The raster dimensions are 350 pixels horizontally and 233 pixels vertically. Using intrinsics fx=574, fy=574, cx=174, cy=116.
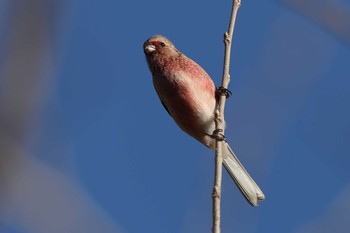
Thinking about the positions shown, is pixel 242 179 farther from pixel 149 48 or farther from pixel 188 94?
pixel 149 48

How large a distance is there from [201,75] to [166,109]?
0.45m

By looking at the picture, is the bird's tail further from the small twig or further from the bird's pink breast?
the small twig

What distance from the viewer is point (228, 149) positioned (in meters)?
4.30

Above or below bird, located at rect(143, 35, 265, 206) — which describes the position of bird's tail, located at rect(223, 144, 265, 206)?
below

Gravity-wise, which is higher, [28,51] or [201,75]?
[201,75]

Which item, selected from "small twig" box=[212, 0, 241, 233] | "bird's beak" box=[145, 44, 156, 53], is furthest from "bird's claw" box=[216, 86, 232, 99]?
"bird's beak" box=[145, 44, 156, 53]

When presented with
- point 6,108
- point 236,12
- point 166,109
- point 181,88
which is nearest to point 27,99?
point 6,108

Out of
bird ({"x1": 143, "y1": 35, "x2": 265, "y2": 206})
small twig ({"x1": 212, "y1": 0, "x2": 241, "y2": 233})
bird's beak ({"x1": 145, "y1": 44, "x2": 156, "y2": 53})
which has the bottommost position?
small twig ({"x1": 212, "y1": 0, "x2": 241, "y2": 233})

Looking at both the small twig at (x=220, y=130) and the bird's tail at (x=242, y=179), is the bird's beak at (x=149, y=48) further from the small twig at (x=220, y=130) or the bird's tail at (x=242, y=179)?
the small twig at (x=220, y=130)

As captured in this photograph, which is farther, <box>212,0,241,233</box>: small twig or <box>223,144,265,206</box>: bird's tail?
<box>223,144,265,206</box>: bird's tail

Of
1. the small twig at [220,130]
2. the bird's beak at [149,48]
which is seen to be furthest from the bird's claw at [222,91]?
the bird's beak at [149,48]

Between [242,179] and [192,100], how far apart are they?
0.68m

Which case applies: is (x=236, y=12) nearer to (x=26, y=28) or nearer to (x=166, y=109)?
(x=166, y=109)

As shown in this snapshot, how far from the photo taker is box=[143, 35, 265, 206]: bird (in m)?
4.12
